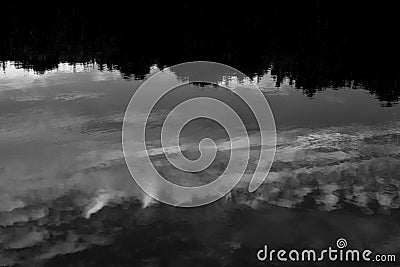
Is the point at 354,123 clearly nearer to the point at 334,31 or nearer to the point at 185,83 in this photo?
the point at 185,83

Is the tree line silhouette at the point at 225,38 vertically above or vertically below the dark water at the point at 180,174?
above

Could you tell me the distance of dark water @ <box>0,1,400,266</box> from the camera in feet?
65.2

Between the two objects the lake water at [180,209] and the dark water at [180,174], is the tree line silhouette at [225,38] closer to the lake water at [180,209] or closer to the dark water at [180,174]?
the dark water at [180,174]

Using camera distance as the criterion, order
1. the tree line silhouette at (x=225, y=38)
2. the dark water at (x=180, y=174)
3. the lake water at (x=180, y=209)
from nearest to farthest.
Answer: the lake water at (x=180, y=209), the dark water at (x=180, y=174), the tree line silhouette at (x=225, y=38)

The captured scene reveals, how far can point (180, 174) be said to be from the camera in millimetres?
26312

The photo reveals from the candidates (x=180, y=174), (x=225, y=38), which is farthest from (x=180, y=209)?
(x=225, y=38)

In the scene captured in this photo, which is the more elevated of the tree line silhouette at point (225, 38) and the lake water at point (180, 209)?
the tree line silhouette at point (225, 38)

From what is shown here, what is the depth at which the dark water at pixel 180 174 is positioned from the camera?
19875 mm

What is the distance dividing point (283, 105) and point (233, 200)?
20.7 metres

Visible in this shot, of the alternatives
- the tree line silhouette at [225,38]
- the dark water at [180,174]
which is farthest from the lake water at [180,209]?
the tree line silhouette at [225,38]

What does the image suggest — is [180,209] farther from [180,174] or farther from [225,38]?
[225,38]

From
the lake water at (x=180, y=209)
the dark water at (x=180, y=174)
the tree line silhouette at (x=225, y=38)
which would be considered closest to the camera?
the lake water at (x=180, y=209)

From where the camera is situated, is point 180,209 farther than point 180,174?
No

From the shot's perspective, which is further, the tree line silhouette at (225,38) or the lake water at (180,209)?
the tree line silhouette at (225,38)
